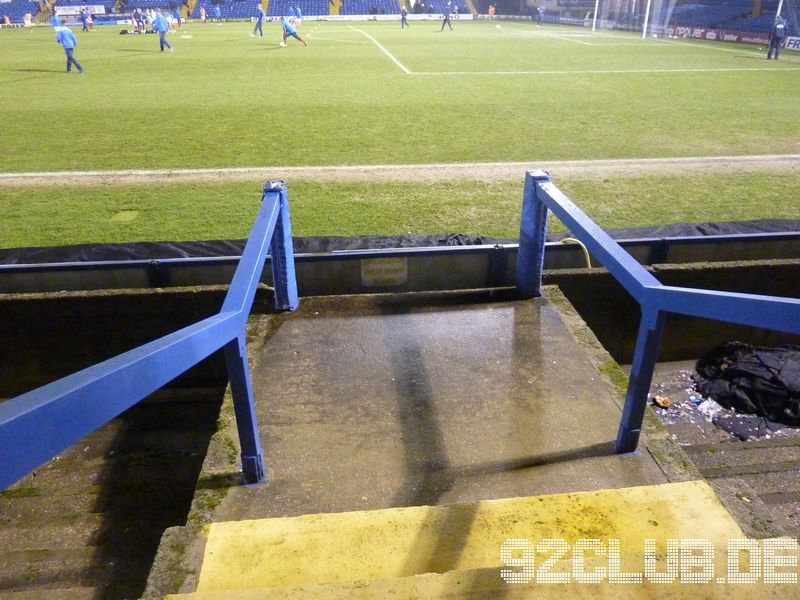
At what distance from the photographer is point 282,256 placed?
4.05 meters

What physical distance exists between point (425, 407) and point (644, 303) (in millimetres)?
1317

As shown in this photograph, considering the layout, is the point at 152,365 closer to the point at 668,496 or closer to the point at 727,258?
the point at 668,496

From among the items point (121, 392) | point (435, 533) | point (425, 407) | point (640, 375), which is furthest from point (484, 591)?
point (425, 407)

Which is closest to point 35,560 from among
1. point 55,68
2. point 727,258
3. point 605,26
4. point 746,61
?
point 727,258

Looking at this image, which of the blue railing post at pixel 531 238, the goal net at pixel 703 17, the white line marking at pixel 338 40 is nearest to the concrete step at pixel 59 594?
the blue railing post at pixel 531 238

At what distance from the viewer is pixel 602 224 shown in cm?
704

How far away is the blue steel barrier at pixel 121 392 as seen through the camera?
1.20 meters

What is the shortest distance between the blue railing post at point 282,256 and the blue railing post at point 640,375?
2.30m

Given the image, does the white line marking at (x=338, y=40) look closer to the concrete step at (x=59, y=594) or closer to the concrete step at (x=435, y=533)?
the concrete step at (x=59, y=594)

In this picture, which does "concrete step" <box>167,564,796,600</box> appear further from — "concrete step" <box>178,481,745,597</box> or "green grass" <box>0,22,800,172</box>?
"green grass" <box>0,22,800,172</box>

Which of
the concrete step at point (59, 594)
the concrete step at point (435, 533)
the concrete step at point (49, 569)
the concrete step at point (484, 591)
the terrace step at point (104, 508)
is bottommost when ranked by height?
the terrace step at point (104, 508)

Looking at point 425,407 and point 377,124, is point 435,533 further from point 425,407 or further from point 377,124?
point 377,124

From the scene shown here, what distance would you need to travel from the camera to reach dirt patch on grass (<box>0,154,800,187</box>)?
8.84 meters

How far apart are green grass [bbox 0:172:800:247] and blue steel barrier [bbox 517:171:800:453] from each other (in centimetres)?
325
